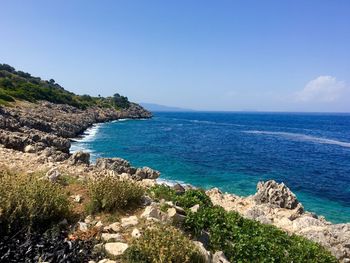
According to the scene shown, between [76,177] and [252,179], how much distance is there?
1016 inches

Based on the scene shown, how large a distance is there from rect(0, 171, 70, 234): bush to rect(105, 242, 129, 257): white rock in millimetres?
1729

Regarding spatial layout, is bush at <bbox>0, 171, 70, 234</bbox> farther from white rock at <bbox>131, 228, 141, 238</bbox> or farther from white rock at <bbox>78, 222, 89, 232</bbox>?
white rock at <bbox>131, 228, 141, 238</bbox>

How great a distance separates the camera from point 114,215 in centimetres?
937

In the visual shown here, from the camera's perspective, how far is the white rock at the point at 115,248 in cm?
720

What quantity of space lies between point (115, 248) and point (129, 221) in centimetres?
154

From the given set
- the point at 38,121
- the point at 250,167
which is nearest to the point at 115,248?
the point at 250,167

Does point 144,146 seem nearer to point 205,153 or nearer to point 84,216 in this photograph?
point 205,153

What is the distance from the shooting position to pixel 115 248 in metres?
7.38

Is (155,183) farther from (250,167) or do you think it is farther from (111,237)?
(250,167)

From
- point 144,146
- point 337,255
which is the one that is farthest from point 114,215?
point 144,146

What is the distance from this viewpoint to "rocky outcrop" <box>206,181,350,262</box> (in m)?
14.3

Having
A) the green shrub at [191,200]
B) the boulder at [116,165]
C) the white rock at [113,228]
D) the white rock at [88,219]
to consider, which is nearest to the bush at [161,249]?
the white rock at [113,228]

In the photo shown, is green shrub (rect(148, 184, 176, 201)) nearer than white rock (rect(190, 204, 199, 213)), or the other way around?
white rock (rect(190, 204, 199, 213))

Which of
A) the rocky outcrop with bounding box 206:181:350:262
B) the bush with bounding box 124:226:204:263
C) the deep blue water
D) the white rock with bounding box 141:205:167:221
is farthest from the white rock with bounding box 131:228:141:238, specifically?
the deep blue water
